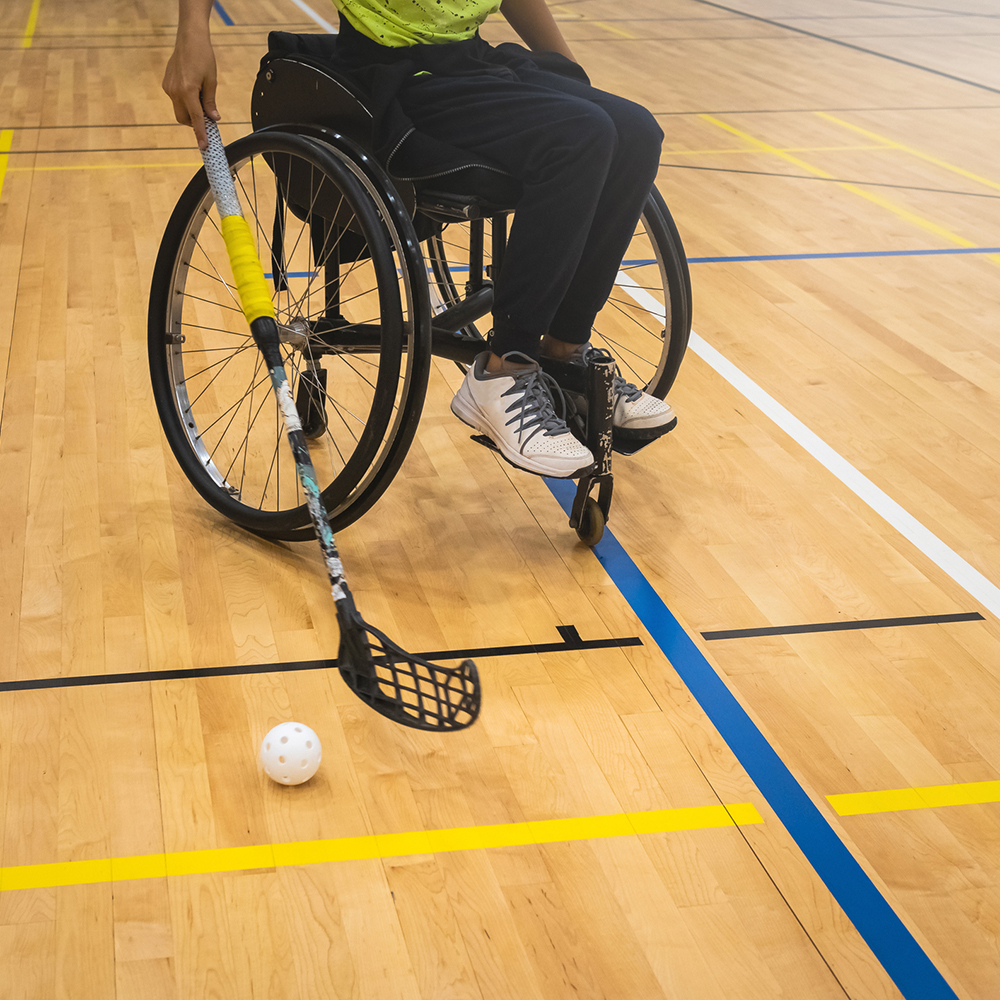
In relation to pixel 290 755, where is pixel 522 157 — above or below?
above

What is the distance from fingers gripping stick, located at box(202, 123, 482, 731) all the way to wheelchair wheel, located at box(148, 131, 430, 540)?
111 millimetres

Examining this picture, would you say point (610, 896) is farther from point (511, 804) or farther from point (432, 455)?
point (432, 455)

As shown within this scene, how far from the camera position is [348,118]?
1807 mm

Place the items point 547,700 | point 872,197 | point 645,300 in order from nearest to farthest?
point 547,700, point 645,300, point 872,197

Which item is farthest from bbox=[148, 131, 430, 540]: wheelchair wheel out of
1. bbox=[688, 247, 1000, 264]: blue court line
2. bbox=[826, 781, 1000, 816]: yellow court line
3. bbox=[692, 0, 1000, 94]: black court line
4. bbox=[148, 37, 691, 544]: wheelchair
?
bbox=[692, 0, 1000, 94]: black court line

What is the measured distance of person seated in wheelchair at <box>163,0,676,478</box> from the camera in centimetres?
172

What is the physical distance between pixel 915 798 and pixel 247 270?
1.20 metres

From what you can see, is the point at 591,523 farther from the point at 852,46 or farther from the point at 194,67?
the point at 852,46

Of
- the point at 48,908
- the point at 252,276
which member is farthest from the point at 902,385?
the point at 48,908

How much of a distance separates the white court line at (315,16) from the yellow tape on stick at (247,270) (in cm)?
653

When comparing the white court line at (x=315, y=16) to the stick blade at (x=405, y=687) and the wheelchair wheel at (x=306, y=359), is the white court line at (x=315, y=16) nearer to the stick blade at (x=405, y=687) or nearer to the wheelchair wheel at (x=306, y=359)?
the wheelchair wheel at (x=306, y=359)

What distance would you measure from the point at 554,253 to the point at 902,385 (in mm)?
1281

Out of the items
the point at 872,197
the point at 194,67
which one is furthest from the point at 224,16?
the point at 194,67

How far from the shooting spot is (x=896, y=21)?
31.0ft
